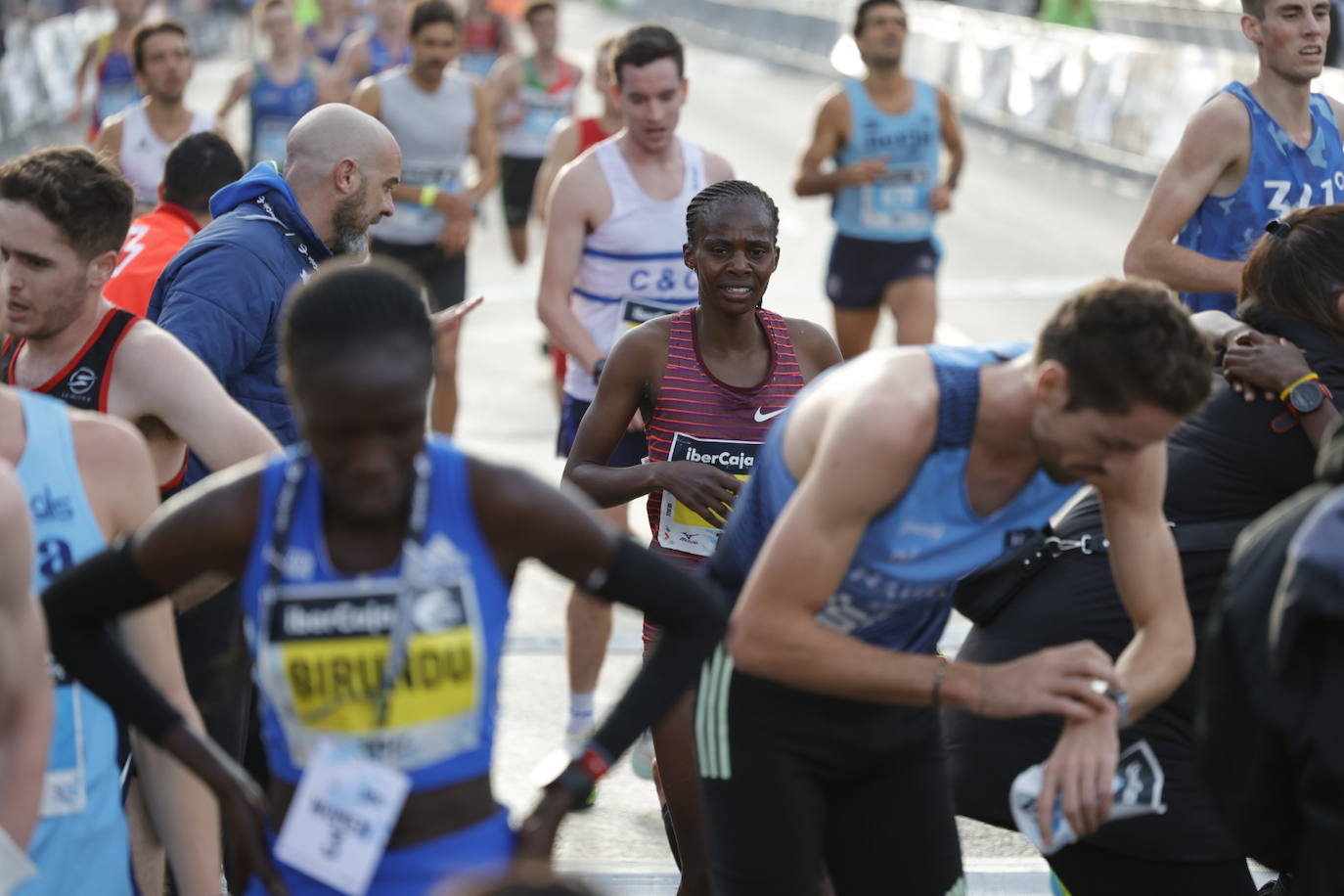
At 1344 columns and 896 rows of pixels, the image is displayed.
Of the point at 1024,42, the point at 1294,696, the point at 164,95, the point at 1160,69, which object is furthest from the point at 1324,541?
the point at 1024,42

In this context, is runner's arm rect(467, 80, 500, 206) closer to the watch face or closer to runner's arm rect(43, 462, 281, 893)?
the watch face

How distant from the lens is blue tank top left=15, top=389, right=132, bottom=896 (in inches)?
128

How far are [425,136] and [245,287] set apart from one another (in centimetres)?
542

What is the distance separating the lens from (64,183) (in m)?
4.03

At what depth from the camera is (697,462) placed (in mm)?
4980

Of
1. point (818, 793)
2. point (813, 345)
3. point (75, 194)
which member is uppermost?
point (75, 194)

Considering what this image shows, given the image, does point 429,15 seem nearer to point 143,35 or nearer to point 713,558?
point 143,35

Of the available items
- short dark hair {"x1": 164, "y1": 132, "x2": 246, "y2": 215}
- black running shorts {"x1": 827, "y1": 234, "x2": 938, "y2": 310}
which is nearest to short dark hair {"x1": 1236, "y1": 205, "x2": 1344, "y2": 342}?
short dark hair {"x1": 164, "y1": 132, "x2": 246, "y2": 215}

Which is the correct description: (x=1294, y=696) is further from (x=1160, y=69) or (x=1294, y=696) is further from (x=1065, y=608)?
(x=1160, y=69)

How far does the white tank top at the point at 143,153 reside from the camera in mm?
9500

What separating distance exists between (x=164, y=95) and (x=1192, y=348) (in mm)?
7218

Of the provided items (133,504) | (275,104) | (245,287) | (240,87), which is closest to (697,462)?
(245,287)

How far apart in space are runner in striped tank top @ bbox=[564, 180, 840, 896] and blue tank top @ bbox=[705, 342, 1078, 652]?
120cm

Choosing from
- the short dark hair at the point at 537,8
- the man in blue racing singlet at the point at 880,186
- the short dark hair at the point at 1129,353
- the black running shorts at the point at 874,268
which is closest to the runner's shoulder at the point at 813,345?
the short dark hair at the point at 1129,353
